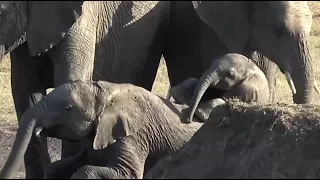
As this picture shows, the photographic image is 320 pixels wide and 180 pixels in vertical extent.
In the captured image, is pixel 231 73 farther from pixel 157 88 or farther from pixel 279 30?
pixel 157 88

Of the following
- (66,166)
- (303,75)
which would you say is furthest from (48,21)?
(303,75)

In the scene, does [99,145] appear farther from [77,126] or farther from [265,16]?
[265,16]

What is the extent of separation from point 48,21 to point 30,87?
1.60 metres

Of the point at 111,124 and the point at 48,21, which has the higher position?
the point at 48,21

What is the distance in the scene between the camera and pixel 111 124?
6344 mm

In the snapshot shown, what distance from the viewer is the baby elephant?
22.5ft

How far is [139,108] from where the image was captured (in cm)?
646

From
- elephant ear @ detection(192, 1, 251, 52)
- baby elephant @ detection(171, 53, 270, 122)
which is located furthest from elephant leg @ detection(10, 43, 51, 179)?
elephant ear @ detection(192, 1, 251, 52)

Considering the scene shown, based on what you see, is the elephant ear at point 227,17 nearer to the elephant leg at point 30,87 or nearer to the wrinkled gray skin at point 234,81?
the wrinkled gray skin at point 234,81

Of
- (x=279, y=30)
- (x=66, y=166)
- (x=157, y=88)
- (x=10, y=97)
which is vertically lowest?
(x=157, y=88)

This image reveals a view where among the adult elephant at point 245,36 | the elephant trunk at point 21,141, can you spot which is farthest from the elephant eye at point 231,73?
the elephant trunk at point 21,141

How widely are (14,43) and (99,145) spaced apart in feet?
4.14

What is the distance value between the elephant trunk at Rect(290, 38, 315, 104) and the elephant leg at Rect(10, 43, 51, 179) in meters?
1.74

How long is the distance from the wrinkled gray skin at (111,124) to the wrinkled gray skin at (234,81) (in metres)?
0.19
